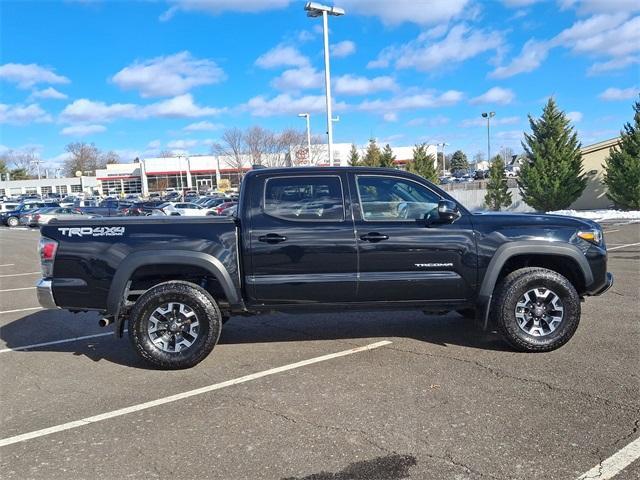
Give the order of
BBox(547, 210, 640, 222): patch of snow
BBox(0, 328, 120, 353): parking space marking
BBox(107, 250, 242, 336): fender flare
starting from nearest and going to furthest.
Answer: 1. BBox(107, 250, 242, 336): fender flare
2. BBox(0, 328, 120, 353): parking space marking
3. BBox(547, 210, 640, 222): patch of snow

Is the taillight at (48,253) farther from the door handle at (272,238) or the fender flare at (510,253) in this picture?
the fender flare at (510,253)

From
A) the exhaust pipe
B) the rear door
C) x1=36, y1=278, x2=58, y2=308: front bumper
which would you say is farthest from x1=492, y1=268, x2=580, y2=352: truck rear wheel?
x1=36, y1=278, x2=58, y2=308: front bumper

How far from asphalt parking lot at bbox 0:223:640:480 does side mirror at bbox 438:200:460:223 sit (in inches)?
52.3

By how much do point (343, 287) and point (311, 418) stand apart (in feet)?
4.84

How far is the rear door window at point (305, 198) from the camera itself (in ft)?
16.7

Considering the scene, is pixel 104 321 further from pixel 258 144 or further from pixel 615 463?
pixel 258 144

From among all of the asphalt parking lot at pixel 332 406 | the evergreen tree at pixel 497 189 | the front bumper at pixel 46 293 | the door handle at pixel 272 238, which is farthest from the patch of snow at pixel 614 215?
the front bumper at pixel 46 293

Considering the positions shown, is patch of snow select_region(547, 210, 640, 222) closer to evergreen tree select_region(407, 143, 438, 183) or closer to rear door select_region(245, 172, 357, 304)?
evergreen tree select_region(407, 143, 438, 183)

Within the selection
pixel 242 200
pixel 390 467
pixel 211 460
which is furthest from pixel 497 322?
pixel 211 460

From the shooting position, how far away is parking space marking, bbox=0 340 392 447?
3.73m

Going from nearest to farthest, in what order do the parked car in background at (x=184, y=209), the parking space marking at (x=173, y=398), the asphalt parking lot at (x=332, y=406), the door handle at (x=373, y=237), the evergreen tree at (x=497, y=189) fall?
the asphalt parking lot at (x=332, y=406)
the parking space marking at (x=173, y=398)
the door handle at (x=373, y=237)
the evergreen tree at (x=497, y=189)
the parked car in background at (x=184, y=209)

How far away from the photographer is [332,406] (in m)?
4.04

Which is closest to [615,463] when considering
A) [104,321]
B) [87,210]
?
[104,321]

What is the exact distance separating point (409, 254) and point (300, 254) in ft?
3.37
